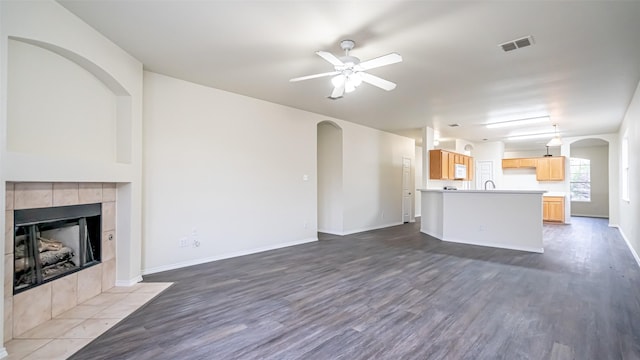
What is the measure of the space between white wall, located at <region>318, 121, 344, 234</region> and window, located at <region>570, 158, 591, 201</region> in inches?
387

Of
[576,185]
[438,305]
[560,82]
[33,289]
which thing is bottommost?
[438,305]

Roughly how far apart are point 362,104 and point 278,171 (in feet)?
6.45

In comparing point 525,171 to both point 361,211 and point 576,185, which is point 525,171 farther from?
point 361,211

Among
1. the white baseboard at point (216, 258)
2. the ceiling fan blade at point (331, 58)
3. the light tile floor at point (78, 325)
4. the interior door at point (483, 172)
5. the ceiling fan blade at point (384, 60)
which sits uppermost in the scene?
the ceiling fan blade at point (331, 58)

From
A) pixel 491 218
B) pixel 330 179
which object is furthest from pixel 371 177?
pixel 491 218

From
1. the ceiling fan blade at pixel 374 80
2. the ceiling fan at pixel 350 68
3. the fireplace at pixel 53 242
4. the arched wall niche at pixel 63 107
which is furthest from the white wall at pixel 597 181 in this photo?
the fireplace at pixel 53 242

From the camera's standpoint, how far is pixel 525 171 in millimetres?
10422

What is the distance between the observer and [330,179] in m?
7.04

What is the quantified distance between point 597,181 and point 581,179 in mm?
445

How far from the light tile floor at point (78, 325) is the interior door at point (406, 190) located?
7.03 metres

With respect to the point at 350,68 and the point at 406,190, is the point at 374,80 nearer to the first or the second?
the point at 350,68

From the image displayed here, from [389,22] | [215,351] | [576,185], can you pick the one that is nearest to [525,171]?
[576,185]

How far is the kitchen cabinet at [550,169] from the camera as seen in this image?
30.2 ft

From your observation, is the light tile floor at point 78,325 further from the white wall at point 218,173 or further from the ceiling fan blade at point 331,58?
the ceiling fan blade at point 331,58
